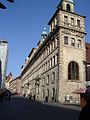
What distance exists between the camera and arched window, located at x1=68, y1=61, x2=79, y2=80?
4216 cm

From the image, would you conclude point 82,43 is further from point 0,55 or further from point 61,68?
point 0,55

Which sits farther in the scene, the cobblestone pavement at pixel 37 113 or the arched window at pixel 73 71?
the arched window at pixel 73 71

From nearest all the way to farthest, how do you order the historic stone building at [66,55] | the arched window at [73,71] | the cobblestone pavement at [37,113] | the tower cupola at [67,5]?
1. the cobblestone pavement at [37,113]
2. the historic stone building at [66,55]
3. the arched window at [73,71]
4. the tower cupola at [67,5]

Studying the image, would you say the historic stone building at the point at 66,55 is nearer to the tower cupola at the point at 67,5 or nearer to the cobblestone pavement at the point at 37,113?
the tower cupola at the point at 67,5

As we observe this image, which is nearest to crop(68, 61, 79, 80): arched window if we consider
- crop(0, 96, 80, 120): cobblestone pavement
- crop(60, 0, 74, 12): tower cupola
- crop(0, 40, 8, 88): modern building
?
crop(60, 0, 74, 12): tower cupola

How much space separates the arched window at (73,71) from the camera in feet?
138

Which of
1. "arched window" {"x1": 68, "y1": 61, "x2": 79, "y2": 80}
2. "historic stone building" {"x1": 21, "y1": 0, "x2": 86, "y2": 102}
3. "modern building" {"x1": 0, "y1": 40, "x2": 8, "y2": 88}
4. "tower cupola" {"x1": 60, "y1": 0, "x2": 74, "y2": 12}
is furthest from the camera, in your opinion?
"modern building" {"x1": 0, "y1": 40, "x2": 8, "y2": 88}

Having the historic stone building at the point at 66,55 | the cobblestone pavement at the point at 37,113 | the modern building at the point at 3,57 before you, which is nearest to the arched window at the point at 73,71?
the historic stone building at the point at 66,55

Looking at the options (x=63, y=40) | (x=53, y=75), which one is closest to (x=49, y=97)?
(x=53, y=75)

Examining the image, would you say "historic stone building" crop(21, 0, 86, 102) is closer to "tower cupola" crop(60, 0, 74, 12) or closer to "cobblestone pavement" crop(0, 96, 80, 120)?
"tower cupola" crop(60, 0, 74, 12)

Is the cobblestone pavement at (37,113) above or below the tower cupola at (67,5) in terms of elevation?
below

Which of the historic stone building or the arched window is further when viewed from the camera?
the arched window

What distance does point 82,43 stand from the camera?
45.0 meters

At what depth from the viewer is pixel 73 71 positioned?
42.7 metres
